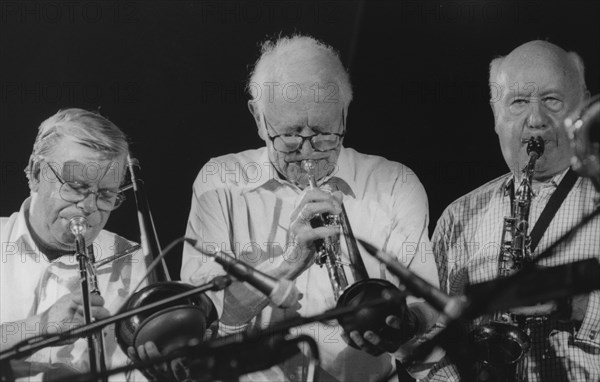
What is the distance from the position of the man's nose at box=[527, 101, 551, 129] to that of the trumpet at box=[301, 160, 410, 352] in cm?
104

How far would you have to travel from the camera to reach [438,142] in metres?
4.16

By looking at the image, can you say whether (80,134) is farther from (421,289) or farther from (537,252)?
(421,289)

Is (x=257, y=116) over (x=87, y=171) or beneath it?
over

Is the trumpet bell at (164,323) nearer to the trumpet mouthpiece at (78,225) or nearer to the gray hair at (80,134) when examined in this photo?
the trumpet mouthpiece at (78,225)

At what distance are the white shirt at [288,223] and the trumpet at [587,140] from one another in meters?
1.61

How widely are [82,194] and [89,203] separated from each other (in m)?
0.05

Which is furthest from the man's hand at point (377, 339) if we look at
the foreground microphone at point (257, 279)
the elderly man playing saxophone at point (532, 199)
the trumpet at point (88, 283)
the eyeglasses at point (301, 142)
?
the eyeglasses at point (301, 142)

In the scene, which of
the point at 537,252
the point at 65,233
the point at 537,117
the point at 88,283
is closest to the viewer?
the point at 88,283

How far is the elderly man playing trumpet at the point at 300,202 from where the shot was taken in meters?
3.70

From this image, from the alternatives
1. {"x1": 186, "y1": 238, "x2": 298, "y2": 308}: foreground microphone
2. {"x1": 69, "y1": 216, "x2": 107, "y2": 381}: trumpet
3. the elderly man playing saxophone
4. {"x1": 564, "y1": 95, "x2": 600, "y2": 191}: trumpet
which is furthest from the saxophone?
{"x1": 69, "y1": 216, "x2": 107, "y2": 381}: trumpet

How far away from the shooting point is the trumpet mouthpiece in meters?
3.65

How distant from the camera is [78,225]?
367 cm

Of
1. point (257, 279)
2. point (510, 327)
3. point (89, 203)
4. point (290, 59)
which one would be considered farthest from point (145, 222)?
point (510, 327)

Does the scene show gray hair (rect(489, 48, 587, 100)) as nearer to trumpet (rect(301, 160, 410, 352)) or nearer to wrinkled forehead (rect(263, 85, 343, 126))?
wrinkled forehead (rect(263, 85, 343, 126))
